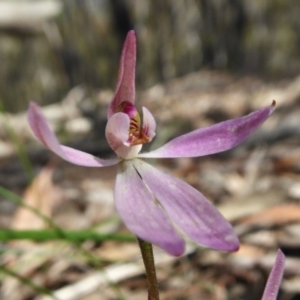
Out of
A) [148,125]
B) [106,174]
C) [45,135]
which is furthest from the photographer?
[106,174]

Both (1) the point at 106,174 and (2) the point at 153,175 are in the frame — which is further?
(1) the point at 106,174

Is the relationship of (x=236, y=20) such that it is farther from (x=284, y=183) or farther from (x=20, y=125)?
(x=284, y=183)

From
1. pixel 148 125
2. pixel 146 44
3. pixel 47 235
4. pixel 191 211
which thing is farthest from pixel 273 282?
pixel 146 44

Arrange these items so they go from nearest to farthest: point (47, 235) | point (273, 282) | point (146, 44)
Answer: point (273, 282) < point (47, 235) < point (146, 44)

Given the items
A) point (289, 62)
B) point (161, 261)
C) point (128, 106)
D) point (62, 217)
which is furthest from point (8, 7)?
point (289, 62)

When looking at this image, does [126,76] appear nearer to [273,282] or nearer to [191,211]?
[191,211]

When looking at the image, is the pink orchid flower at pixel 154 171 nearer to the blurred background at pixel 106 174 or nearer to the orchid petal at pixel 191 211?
the orchid petal at pixel 191 211

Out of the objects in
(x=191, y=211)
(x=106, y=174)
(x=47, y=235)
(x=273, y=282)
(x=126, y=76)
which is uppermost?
(x=126, y=76)
